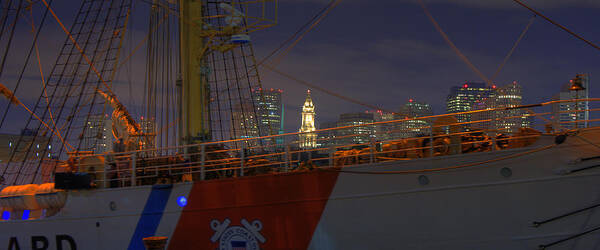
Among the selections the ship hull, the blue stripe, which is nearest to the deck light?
the ship hull

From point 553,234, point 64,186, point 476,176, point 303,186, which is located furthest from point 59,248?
point 553,234

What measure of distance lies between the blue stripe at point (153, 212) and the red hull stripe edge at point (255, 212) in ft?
1.45

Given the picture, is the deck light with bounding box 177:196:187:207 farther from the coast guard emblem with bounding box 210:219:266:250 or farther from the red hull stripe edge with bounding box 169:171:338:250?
the coast guard emblem with bounding box 210:219:266:250

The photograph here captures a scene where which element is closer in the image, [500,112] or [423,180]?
[423,180]

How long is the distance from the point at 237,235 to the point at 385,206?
2629 millimetres

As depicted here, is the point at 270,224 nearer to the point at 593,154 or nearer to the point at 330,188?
the point at 330,188

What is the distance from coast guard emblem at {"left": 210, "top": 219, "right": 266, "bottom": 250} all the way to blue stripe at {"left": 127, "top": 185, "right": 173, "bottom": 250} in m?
1.10

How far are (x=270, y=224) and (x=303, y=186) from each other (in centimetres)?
88

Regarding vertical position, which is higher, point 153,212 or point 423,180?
point 423,180

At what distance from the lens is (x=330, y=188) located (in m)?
8.48

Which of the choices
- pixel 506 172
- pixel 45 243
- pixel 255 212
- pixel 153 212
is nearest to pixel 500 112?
Answer: pixel 506 172

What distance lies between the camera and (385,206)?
815 cm

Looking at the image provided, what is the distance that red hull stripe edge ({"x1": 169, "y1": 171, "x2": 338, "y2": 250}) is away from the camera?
858 cm

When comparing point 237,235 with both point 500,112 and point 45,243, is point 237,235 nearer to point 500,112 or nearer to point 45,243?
point 45,243
